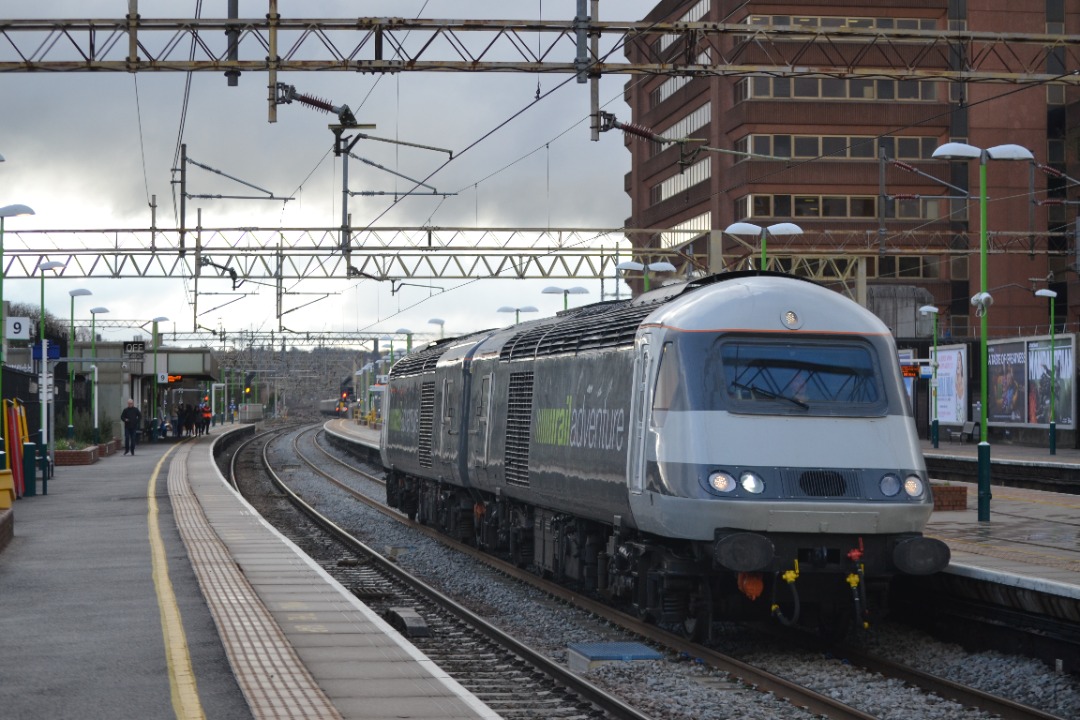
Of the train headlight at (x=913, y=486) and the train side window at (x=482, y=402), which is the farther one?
the train side window at (x=482, y=402)

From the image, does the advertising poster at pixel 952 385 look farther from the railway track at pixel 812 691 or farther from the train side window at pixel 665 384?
the train side window at pixel 665 384

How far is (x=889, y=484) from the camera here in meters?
13.0

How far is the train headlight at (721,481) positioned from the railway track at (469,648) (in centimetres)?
207

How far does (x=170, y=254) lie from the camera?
5047 centimetres

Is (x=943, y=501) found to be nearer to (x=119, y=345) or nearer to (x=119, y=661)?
(x=119, y=661)

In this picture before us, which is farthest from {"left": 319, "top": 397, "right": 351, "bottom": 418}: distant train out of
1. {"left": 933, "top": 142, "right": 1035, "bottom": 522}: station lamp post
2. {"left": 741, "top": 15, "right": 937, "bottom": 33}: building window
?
{"left": 933, "top": 142, "right": 1035, "bottom": 522}: station lamp post

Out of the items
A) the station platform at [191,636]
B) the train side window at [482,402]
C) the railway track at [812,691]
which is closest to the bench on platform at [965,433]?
the train side window at [482,402]

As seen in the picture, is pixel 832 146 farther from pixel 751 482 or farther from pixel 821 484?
pixel 751 482

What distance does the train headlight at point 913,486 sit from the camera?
13039mm

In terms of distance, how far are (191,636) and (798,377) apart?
5.81 meters

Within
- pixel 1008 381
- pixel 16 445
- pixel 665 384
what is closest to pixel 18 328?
pixel 16 445

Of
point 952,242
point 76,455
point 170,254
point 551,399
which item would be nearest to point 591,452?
point 551,399

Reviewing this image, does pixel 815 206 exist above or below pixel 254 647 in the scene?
above

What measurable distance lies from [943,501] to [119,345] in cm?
4969
